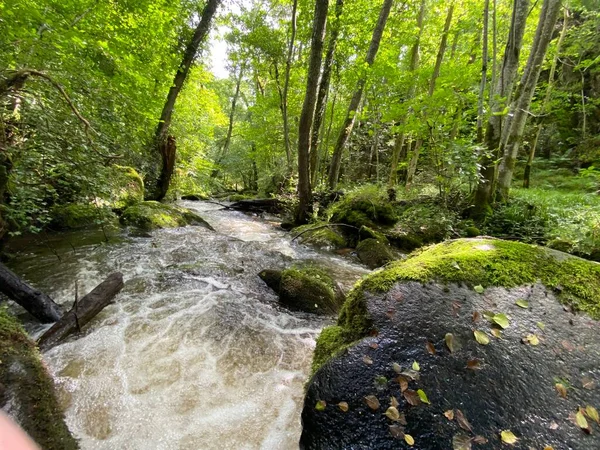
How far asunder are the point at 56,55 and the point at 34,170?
1.46 metres

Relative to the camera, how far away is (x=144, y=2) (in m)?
8.23

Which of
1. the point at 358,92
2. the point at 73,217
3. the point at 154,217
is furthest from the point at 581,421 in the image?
the point at 358,92

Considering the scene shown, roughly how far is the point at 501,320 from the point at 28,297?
15.0 ft

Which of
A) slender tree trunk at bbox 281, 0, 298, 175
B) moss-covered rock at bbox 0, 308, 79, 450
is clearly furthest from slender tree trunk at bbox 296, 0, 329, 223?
moss-covered rock at bbox 0, 308, 79, 450

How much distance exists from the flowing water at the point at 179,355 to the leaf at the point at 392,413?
101 cm

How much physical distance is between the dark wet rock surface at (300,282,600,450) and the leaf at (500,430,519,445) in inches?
0.8

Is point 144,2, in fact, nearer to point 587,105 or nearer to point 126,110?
point 126,110

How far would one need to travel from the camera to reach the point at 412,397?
1.49 meters

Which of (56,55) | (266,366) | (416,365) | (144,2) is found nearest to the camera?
(416,365)

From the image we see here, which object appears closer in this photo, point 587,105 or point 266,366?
point 266,366

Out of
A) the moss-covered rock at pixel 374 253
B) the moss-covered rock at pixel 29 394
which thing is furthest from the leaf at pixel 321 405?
the moss-covered rock at pixel 374 253

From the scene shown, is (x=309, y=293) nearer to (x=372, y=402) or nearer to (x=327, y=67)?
(x=372, y=402)

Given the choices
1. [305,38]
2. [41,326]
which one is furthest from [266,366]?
[305,38]

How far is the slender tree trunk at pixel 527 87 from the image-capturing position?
6195 mm
